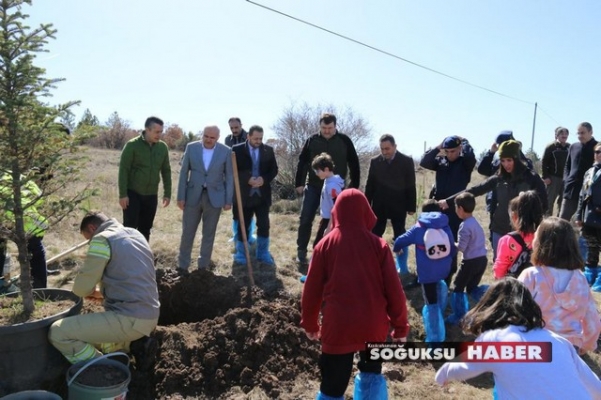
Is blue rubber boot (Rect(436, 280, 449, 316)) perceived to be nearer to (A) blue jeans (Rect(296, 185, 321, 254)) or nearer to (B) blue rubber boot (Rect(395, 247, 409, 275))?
(B) blue rubber boot (Rect(395, 247, 409, 275))

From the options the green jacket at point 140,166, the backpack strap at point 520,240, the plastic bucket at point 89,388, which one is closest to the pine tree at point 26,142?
the plastic bucket at point 89,388

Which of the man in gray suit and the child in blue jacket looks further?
the man in gray suit

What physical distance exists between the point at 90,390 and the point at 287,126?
1046 cm

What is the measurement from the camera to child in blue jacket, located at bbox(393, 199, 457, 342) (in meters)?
4.28

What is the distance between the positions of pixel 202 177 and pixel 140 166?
2.67 ft

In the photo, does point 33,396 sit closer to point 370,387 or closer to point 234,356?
point 234,356

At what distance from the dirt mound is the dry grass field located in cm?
21

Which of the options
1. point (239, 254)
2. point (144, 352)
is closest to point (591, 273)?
point (239, 254)

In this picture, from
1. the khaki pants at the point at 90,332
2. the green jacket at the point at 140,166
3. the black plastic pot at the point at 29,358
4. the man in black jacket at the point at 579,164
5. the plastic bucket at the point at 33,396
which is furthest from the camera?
the man in black jacket at the point at 579,164

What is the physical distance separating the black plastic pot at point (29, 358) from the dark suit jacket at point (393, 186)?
4129mm

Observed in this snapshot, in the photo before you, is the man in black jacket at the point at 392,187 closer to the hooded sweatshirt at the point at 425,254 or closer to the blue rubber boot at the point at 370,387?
the hooded sweatshirt at the point at 425,254

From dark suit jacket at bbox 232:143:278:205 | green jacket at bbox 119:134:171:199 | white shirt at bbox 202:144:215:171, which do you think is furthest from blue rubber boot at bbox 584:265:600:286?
green jacket at bbox 119:134:171:199

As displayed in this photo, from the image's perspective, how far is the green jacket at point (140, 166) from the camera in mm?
5855

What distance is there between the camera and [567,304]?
2977mm
